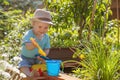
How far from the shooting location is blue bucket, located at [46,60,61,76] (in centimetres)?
295

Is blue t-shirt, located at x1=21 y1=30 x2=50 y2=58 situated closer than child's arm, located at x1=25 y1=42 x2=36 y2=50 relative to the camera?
No

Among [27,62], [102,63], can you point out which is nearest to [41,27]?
[27,62]

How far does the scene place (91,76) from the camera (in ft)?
9.59

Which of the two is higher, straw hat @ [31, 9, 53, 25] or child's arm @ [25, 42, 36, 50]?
straw hat @ [31, 9, 53, 25]

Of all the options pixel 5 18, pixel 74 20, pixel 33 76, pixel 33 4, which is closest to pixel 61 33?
pixel 74 20

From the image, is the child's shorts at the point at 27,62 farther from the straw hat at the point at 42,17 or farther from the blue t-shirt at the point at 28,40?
the straw hat at the point at 42,17

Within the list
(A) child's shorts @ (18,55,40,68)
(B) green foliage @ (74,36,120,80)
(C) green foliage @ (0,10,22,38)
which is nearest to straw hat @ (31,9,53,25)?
(A) child's shorts @ (18,55,40,68)

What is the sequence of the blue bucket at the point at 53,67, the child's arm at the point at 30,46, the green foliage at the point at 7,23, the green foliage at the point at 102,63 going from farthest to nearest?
the green foliage at the point at 7,23 → the child's arm at the point at 30,46 → the blue bucket at the point at 53,67 → the green foliage at the point at 102,63

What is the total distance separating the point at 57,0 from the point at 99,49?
2.96 metres

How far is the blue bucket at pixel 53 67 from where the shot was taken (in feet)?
9.67

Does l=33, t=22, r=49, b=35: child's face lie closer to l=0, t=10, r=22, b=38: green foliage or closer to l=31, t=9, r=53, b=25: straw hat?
l=31, t=9, r=53, b=25: straw hat

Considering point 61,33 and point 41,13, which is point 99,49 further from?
point 61,33

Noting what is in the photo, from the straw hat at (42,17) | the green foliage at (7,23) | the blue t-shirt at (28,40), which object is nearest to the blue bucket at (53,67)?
the blue t-shirt at (28,40)

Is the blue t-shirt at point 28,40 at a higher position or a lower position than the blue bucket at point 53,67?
higher
